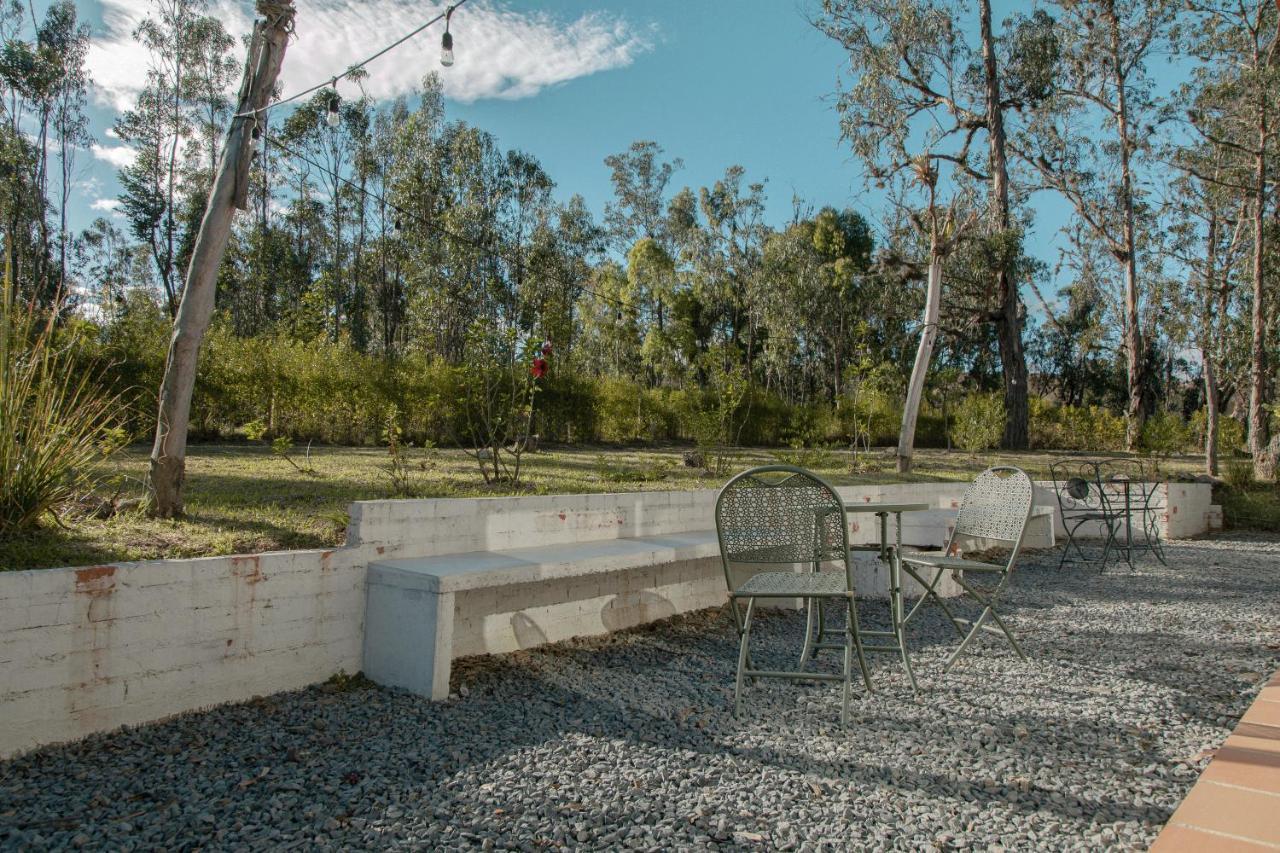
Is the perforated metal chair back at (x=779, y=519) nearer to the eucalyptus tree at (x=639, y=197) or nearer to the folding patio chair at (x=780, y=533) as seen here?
the folding patio chair at (x=780, y=533)

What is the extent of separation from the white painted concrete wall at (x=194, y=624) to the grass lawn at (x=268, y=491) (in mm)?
367

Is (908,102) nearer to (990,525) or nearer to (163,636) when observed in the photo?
(990,525)

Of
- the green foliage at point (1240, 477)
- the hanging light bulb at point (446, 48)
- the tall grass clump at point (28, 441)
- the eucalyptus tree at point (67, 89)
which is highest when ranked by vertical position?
the eucalyptus tree at point (67, 89)

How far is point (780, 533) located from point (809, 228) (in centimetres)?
2805

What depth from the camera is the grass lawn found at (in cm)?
297

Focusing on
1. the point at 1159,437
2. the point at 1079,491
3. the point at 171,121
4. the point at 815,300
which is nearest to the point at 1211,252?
the point at 1159,437

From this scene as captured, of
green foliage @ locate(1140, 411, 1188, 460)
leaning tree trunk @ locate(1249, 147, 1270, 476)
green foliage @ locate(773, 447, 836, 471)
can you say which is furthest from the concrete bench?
leaning tree trunk @ locate(1249, 147, 1270, 476)

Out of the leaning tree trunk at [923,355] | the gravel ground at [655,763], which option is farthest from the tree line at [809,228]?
the gravel ground at [655,763]

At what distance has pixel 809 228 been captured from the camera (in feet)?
96.2

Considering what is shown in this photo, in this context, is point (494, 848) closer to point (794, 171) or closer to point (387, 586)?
point (387, 586)

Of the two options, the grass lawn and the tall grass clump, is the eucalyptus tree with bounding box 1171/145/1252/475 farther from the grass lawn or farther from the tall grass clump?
the tall grass clump

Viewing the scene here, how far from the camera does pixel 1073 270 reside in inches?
1008

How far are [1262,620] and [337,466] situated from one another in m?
6.53

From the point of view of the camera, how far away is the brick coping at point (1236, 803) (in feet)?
5.23
